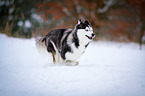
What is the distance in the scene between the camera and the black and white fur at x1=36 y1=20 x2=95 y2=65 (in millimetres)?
1450

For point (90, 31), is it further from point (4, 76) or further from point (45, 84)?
point (4, 76)

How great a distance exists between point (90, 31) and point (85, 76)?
0.56 m

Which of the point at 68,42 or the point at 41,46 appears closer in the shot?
the point at 68,42

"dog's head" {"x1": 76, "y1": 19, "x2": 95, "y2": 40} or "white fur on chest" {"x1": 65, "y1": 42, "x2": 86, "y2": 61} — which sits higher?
"dog's head" {"x1": 76, "y1": 19, "x2": 95, "y2": 40}

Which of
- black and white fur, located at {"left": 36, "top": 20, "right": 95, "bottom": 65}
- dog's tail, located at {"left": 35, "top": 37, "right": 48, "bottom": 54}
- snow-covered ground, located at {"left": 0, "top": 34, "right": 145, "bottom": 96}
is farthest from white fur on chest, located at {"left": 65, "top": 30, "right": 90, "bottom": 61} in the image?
dog's tail, located at {"left": 35, "top": 37, "right": 48, "bottom": 54}

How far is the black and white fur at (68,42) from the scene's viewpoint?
1.45 m

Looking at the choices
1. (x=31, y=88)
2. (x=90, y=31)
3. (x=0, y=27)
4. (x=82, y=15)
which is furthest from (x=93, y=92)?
(x=82, y=15)

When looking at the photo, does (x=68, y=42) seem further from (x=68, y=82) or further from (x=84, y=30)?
(x=68, y=82)

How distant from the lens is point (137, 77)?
4.13ft

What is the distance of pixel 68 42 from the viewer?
153 centimetres

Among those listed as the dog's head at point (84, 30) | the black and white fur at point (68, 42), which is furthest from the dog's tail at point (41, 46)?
the dog's head at point (84, 30)

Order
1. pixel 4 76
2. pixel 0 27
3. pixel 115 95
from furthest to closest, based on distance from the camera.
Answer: pixel 0 27, pixel 4 76, pixel 115 95

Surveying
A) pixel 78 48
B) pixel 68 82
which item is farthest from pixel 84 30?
pixel 68 82

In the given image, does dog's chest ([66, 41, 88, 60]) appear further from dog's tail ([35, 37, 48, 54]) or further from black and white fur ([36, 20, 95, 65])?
dog's tail ([35, 37, 48, 54])
